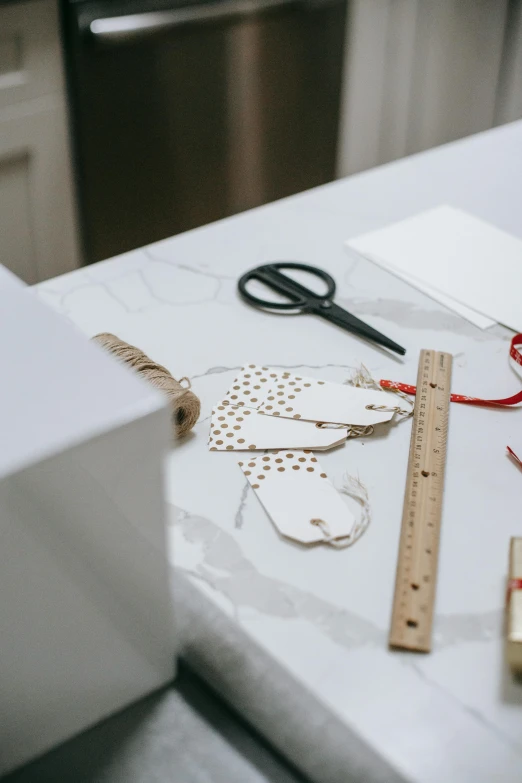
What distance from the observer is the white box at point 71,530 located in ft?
1.55

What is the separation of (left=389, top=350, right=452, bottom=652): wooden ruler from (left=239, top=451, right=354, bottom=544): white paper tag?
6 cm

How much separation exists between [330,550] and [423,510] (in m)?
0.09

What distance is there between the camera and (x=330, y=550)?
688mm

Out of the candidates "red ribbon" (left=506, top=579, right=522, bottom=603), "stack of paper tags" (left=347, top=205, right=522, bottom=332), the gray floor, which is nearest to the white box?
the gray floor

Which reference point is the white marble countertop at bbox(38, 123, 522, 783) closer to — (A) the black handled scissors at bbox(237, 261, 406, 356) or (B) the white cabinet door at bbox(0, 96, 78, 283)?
(A) the black handled scissors at bbox(237, 261, 406, 356)

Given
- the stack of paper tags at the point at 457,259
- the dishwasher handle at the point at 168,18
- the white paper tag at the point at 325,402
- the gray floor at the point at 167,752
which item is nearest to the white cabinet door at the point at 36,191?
the dishwasher handle at the point at 168,18

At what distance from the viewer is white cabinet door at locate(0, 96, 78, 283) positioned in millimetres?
1823

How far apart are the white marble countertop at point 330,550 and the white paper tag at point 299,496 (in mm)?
11

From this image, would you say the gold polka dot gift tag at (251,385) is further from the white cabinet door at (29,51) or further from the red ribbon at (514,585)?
the white cabinet door at (29,51)

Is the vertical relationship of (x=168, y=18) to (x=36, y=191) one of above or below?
above

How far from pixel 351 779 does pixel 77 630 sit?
21 centimetres

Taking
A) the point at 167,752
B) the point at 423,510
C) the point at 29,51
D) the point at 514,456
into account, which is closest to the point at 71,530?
the point at 167,752

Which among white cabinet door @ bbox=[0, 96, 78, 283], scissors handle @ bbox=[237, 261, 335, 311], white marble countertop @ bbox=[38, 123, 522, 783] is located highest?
scissors handle @ bbox=[237, 261, 335, 311]

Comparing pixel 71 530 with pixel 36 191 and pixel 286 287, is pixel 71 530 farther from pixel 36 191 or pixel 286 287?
pixel 36 191
